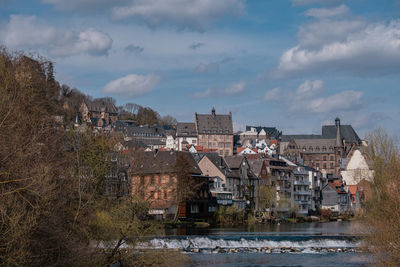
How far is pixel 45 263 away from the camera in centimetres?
2211

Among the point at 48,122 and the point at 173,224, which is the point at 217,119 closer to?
the point at 173,224

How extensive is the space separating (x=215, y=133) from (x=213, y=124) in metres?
3.19

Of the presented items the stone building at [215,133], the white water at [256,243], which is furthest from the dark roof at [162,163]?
the stone building at [215,133]

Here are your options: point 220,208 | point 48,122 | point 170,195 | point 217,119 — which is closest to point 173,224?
point 170,195

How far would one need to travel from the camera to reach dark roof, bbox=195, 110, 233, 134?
186 metres

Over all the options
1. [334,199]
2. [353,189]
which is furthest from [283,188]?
[353,189]

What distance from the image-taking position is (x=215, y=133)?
186m

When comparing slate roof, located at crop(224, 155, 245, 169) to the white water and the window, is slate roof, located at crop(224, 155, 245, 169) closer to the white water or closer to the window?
the window

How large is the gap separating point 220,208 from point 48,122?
54458 mm

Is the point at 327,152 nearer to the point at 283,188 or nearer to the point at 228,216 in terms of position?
→ the point at 283,188

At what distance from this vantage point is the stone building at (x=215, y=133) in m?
186

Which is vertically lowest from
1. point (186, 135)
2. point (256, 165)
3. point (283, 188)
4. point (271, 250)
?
point (271, 250)

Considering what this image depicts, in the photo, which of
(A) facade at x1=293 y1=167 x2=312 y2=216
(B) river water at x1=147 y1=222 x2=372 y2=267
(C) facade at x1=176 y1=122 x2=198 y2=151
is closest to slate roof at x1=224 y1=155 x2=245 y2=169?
(A) facade at x1=293 y1=167 x2=312 y2=216

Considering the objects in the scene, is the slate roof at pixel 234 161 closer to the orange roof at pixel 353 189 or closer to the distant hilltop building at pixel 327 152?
the orange roof at pixel 353 189
